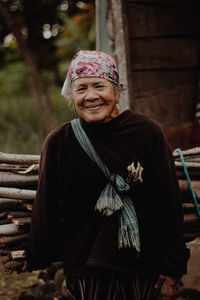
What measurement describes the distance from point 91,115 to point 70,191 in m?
0.41

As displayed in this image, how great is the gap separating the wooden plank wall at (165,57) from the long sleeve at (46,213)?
1.63 meters

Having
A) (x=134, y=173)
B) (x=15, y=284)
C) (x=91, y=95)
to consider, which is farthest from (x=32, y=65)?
(x=134, y=173)

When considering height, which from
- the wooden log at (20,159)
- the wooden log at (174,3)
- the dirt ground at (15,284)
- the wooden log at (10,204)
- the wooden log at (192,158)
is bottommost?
the dirt ground at (15,284)

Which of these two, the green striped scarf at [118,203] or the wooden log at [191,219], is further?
the wooden log at [191,219]

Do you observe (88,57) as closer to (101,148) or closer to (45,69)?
(101,148)

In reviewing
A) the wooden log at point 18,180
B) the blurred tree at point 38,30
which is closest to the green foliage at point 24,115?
the blurred tree at point 38,30

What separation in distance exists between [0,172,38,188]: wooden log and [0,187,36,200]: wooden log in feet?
0.15

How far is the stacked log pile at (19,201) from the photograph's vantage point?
2.05 metres

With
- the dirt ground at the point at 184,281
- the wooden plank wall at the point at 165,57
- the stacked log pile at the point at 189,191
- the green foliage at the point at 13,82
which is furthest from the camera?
the green foliage at the point at 13,82

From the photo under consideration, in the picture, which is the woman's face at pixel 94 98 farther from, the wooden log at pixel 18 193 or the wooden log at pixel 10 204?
the wooden log at pixel 10 204

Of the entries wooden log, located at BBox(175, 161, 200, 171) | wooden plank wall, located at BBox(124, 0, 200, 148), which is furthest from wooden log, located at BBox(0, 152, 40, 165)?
wooden plank wall, located at BBox(124, 0, 200, 148)

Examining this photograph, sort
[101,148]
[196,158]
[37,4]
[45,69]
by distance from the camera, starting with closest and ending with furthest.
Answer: [101,148] → [196,158] → [37,4] → [45,69]

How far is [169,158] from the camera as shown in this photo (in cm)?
171

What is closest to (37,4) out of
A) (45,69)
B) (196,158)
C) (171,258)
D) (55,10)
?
(55,10)
